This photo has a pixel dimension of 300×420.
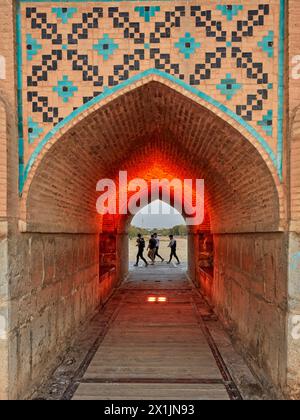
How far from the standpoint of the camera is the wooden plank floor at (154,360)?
4055 mm

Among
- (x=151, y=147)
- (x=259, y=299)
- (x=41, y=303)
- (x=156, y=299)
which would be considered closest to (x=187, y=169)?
(x=151, y=147)

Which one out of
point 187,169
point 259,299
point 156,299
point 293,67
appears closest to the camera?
point 293,67

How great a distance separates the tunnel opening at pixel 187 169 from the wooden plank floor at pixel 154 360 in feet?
1.80

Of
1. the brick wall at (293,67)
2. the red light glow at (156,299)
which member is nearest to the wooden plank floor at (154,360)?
the red light glow at (156,299)

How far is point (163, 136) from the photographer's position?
587cm

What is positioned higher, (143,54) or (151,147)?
(143,54)

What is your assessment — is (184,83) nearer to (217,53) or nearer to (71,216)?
(217,53)

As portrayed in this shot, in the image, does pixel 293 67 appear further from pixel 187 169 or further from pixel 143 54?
pixel 187 169

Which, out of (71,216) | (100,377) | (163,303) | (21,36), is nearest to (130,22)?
(21,36)

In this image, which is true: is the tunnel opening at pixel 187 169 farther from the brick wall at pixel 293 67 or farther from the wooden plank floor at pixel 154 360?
the wooden plank floor at pixel 154 360

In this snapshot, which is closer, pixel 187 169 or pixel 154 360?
pixel 154 360

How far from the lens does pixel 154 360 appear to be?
498cm

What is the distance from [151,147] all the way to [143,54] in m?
2.64

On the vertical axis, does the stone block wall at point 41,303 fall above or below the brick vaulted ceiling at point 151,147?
below
